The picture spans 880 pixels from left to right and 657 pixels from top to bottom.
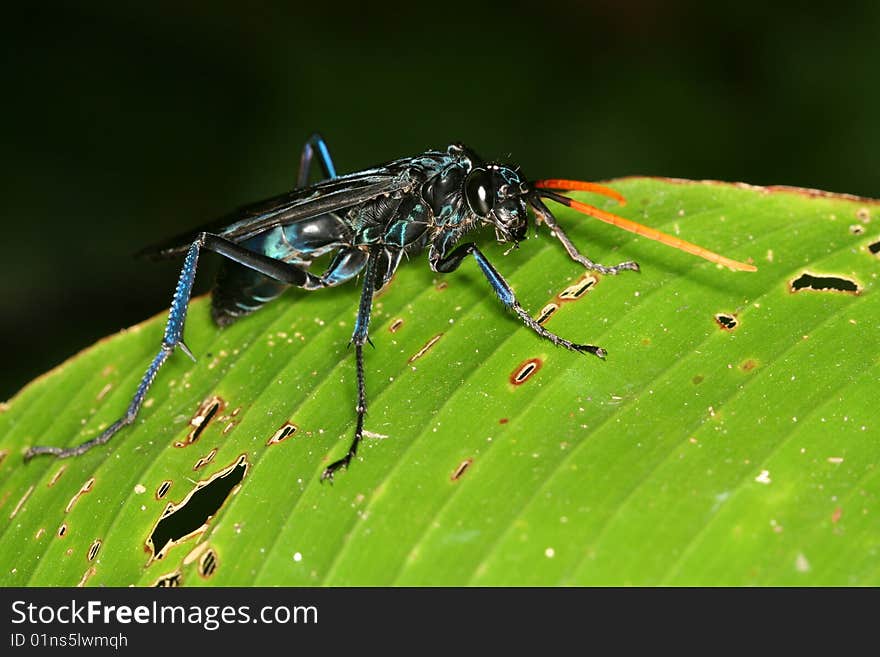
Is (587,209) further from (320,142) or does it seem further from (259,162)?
(259,162)

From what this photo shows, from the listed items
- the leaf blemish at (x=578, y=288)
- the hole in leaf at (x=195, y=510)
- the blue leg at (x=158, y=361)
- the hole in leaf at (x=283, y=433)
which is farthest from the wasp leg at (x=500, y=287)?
the hole in leaf at (x=195, y=510)

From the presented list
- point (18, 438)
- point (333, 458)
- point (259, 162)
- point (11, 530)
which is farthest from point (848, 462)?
point (259, 162)

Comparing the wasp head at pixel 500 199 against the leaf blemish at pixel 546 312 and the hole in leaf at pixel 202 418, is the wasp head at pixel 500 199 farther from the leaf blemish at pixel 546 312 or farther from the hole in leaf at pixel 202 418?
the hole in leaf at pixel 202 418

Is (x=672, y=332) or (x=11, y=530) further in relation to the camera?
(x=11, y=530)

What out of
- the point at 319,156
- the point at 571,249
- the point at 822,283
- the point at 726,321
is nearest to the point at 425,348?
the point at 571,249

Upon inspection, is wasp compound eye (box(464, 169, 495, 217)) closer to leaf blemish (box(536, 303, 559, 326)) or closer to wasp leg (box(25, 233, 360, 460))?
leaf blemish (box(536, 303, 559, 326))

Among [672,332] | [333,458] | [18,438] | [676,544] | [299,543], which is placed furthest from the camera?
[18,438]
